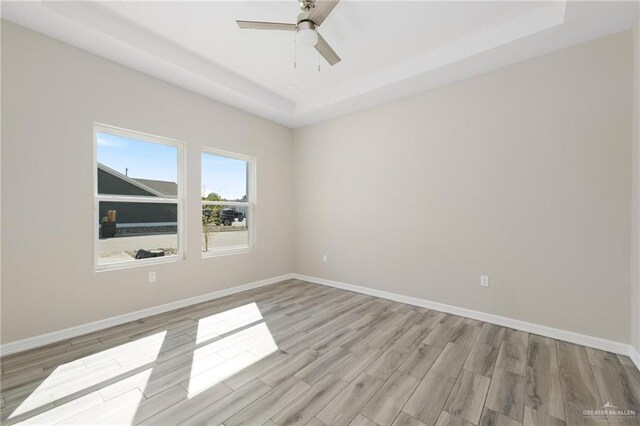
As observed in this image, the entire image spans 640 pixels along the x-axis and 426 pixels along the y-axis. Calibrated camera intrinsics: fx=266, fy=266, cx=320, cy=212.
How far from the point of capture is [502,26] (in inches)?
103

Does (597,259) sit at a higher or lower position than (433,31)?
lower

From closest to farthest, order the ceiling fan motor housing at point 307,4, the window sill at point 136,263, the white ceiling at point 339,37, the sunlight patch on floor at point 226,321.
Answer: the ceiling fan motor housing at point 307,4, the white ceiling at point 339,37, the sunlight patch on floor at point 226,321, the window sill at point 136,263

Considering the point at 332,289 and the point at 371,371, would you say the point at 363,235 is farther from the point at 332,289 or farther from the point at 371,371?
the point at 371,371

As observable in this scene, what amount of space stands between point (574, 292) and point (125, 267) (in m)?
4.71

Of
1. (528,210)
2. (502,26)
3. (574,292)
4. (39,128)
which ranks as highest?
(502,26)

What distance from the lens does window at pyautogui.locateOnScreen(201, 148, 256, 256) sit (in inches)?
154

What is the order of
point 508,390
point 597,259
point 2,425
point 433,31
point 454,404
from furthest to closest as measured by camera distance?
point 433,31
point 597,259
point 508,390
point 454,404
point 2,425

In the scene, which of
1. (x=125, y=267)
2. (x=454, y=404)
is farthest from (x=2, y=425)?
(x=454, y=404)

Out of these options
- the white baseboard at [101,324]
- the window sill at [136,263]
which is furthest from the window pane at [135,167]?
the white baseboard at [101,324]

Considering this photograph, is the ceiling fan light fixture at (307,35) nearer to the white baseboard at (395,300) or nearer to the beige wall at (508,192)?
the beige wall at (508,192)

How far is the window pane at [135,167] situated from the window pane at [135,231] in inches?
6.9

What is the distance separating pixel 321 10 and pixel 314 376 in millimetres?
2807

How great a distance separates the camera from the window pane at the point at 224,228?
12.8ft

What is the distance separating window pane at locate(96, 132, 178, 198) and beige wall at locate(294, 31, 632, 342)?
2567 millimetres
